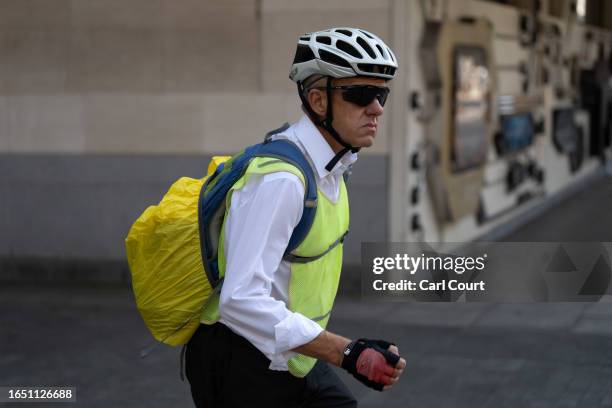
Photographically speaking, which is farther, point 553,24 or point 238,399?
point 553,24

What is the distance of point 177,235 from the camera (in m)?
2.89

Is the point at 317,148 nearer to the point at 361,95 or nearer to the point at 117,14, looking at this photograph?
the point at 361,95

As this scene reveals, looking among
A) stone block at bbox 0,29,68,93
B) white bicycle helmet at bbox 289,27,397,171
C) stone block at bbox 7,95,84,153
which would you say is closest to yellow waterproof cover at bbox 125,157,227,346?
white bicycle helmet at bbox 289,27,397,171

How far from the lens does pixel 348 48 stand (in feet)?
9.72

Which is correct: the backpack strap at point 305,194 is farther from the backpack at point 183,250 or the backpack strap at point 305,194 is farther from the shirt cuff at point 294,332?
the shirt cuff at point 294,332

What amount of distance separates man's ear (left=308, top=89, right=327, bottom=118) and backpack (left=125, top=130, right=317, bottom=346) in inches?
6.5

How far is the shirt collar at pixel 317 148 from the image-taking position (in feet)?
9.37

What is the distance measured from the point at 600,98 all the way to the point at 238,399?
19.6 m

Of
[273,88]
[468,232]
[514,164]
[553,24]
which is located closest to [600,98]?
[553,24]

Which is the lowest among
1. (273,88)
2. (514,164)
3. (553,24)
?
(514,164)

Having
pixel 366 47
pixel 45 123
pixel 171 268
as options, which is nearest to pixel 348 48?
pixel 366 47

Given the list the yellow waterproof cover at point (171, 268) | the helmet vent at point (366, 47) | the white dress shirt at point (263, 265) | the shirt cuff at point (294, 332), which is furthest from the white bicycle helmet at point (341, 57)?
the shirt cuff at point (294, 332)

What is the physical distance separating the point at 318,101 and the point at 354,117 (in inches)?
5.2

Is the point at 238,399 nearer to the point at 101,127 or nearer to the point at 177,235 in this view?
the point at 177,235
